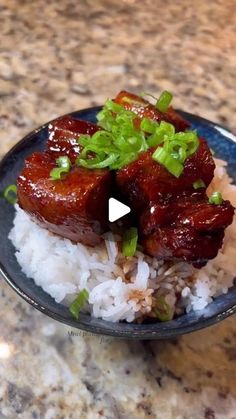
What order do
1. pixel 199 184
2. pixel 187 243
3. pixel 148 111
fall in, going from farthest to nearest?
1. pixel 148 111
2. pixel 199 184
3. pixel 187 243

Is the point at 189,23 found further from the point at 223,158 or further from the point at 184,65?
the point at 223,158

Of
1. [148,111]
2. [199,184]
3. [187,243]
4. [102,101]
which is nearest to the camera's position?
[187,243]

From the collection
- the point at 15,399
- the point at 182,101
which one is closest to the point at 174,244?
the point at 15,399

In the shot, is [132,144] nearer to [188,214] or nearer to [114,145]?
[114,145]

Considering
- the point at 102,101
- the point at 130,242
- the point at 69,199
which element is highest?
the point at 69,199

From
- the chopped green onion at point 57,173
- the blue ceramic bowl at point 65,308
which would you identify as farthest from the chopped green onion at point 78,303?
the chopped green onion at point 57,173

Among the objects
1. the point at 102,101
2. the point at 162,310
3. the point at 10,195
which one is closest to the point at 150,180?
the point at 162,310
